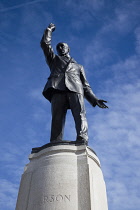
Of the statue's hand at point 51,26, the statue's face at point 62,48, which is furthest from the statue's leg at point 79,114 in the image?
the statue's hand at point 51,26

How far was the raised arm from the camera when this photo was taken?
8273 millimetres

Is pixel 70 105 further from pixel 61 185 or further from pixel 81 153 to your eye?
pixel 61 185

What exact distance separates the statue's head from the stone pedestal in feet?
14.0

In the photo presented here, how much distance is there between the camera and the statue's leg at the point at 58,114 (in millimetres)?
7320

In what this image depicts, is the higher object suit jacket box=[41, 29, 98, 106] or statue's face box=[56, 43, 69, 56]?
statue's face box=[56, 43, 69, 56]

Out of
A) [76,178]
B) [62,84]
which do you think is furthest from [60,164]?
[62,84]

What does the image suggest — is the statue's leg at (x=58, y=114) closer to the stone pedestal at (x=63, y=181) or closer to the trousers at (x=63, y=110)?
the trousers at (x=63, y=110)

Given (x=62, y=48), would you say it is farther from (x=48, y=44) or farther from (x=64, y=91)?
(x=64, y=91)

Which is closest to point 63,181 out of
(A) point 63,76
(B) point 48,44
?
(A) point 63,76

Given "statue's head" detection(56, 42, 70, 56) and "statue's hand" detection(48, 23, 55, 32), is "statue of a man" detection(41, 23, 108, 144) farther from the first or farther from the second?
"statue's head" detection(56, 42, 70, 56)

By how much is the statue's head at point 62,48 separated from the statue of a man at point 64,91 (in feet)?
1.12

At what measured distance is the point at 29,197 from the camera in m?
5.18

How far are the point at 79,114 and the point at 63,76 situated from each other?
144cm


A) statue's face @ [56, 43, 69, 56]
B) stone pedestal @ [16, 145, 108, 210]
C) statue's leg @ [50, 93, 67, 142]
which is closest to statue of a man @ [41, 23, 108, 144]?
statue's leg @ [50, 93, 67, 142]
